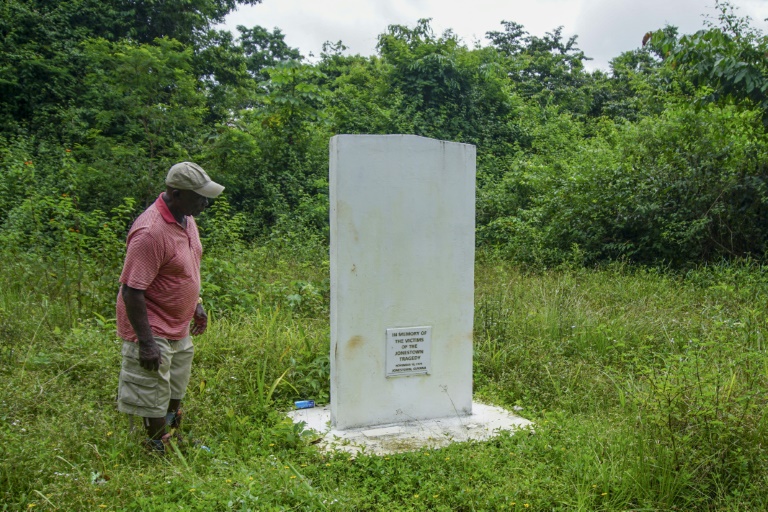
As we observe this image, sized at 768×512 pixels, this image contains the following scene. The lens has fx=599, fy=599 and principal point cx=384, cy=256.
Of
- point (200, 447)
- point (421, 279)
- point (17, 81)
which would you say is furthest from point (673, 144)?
point (17, 81)

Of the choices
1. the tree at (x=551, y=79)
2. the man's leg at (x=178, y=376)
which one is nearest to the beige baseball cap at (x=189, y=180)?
the man's leg at (x=178, y=376)

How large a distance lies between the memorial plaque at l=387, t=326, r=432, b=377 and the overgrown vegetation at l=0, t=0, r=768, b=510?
691 mm

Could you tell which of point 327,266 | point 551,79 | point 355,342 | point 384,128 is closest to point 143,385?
point 355,342

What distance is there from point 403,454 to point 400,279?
1.12 metres

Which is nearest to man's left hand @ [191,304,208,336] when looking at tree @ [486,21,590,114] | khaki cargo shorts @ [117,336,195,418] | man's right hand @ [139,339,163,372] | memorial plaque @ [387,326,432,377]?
khaki cargo shorts @ [117,336,195,418]

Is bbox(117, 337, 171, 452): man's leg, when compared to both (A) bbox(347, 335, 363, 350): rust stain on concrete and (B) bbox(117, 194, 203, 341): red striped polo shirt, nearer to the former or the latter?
(B) bbox(117, 194, 203, 341): red striped polo shirt

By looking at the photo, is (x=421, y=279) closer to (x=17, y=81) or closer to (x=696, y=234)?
(x=696, y=234)

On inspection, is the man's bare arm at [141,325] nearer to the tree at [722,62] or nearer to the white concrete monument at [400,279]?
the white concrete monument at [400,279]

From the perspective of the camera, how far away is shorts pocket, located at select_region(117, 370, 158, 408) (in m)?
3.31

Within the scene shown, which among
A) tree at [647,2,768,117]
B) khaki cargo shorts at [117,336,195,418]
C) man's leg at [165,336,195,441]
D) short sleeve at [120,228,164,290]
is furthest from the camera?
tree at [647,2,768,117]

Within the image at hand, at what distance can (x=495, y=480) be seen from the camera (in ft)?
10.4

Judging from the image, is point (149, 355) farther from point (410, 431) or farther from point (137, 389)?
point (410, 431)

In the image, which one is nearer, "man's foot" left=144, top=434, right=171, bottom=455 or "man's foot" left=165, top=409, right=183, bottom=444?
"man's foot" left=144, top=434, right=171, bottom=455

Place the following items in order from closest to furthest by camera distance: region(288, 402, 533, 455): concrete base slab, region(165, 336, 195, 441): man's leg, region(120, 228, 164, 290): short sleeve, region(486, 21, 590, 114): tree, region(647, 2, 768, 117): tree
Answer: region(120, 228, 164, 290): short sleeve, region(165, 336, 195, 441): man's leg, region(288, 402, 533, 455): concrete base slab, region(647, 2, 768, 117): tree, region(486, 21, 590, 114): tree
